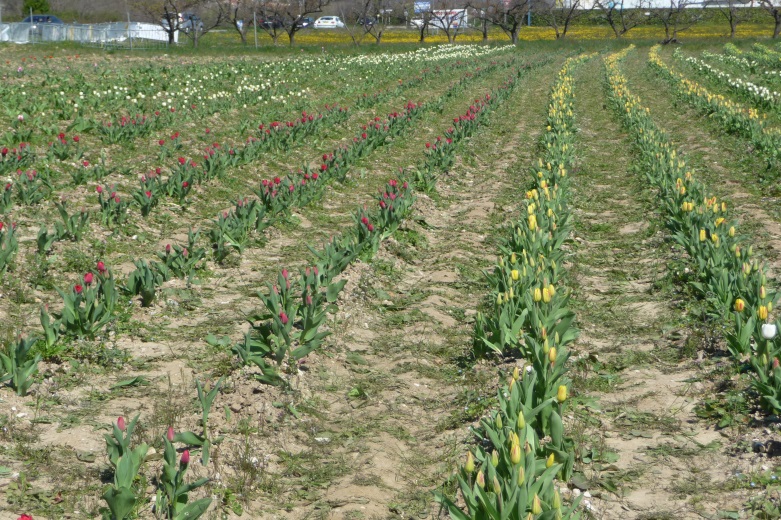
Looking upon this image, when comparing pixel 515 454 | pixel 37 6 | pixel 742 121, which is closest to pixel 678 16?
pixel 37 6

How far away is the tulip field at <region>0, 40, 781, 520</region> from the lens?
4.18 metres

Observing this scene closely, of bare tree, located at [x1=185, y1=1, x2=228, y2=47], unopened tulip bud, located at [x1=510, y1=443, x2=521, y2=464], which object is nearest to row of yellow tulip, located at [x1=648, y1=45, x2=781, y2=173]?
unopened tulip bud, located at [x1=510, y1=443, x2=521, y2=464]

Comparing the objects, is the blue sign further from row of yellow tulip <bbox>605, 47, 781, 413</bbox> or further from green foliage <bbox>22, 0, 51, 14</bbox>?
row of yellow tulip <bbox>605, 47, 781, 413</bbox>

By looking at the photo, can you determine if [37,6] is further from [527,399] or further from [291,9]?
[527,399]

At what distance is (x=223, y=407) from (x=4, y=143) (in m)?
9.38

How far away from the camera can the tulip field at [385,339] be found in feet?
13.7

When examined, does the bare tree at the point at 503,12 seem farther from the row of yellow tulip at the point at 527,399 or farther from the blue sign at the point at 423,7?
the row of yellow tulip at the point at 527,399

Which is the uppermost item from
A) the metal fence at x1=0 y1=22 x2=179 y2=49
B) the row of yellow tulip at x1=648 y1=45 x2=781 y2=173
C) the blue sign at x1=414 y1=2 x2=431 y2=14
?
the blue sign at x1=414 y1=2 x2=431 y2=14

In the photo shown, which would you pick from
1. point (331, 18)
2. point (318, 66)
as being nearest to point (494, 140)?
point (318, 66)

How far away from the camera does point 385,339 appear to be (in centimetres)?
653

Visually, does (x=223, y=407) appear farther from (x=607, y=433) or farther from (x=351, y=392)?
(x=607, y=433)

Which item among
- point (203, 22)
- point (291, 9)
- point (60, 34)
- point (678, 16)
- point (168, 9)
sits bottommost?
point (60, 34)

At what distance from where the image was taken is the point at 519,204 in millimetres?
10883

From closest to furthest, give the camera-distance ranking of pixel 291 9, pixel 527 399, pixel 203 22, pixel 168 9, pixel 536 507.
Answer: pixel 536 507 < pixel 527 399 < pixel 168 9 < pixel 291 9 < pixel 203 22
